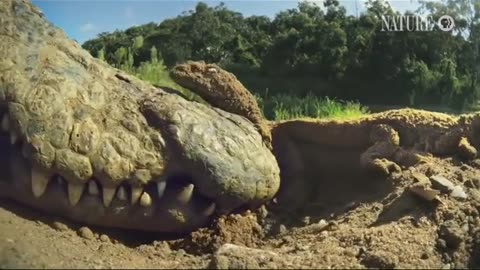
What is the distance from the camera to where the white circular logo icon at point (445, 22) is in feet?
42.8

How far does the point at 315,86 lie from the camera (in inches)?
625

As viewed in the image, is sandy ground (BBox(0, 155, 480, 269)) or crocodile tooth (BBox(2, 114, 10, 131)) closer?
sandy ground (BBox(0, 155, 480, 269))

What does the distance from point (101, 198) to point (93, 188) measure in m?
0.09

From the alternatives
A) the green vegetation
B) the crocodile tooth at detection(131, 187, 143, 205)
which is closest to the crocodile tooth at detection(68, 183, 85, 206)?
the crocodile tooth at detection(131, 187, 143, 205)

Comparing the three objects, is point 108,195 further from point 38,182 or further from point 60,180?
point 38,182

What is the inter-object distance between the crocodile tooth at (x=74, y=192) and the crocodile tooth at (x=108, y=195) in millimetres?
141

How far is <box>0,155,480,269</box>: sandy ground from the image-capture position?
3.65 m

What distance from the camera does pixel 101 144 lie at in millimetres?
4059

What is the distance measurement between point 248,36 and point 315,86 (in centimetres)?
638

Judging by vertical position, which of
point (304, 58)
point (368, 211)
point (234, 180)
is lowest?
point (368, 211)

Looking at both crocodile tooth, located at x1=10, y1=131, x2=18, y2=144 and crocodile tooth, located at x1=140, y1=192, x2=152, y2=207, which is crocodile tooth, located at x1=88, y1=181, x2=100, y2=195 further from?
crocodile tooth, located at x1=10, y1=131, x2=18, y2=144

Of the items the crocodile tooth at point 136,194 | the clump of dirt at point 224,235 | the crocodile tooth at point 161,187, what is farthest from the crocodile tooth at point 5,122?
the clump of dirt at point 224,235

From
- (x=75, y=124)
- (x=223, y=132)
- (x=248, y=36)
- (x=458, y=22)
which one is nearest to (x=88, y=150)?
(x=75, y=124)

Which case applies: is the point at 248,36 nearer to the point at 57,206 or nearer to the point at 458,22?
the point at 458,22
